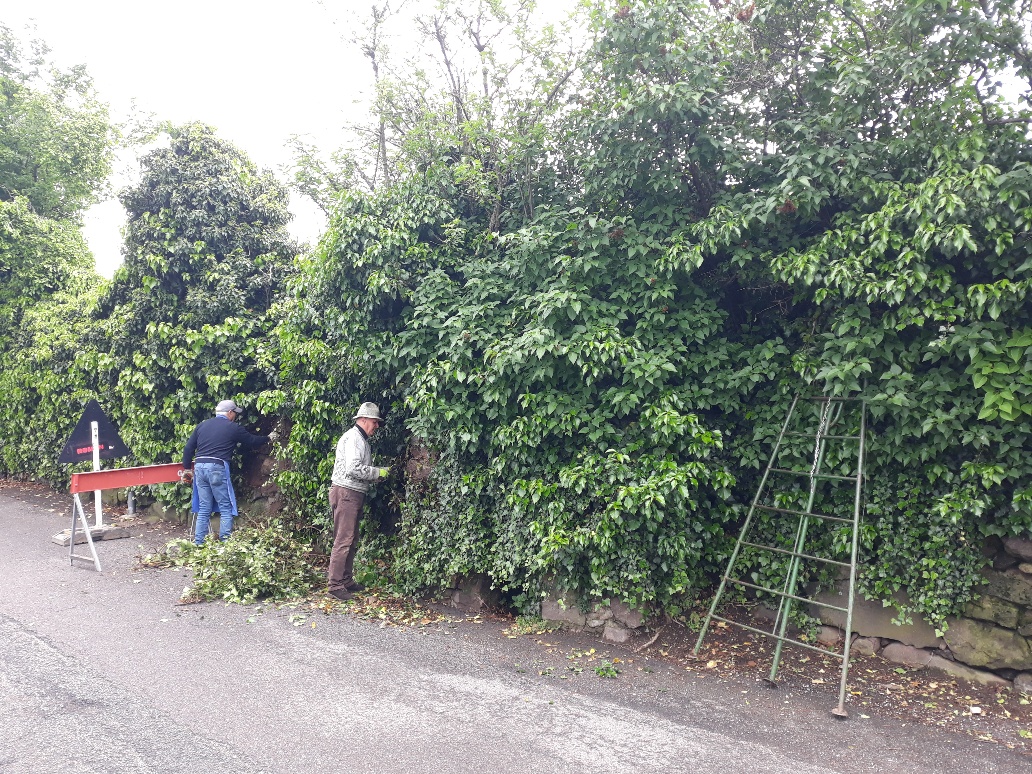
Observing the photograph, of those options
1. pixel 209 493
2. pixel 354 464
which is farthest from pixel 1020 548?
pixel 209 493

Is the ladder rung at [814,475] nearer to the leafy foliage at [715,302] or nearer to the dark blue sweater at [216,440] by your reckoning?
the leafy foliage at [715,302]

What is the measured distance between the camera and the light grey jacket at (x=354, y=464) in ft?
25.0

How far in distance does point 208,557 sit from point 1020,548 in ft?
25.2

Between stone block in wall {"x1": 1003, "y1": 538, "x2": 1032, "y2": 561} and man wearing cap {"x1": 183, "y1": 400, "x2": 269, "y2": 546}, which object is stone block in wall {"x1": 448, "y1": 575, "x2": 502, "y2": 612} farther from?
stone block in wall {"x1": 1003, "y1": 538, "x2": 1032, "y2": 561}

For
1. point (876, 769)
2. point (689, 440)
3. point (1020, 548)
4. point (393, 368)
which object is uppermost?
point (393, 368)

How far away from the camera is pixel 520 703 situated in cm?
496

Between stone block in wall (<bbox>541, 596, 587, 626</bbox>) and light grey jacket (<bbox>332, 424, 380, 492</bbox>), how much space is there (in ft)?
7.89

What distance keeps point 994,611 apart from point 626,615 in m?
2.83

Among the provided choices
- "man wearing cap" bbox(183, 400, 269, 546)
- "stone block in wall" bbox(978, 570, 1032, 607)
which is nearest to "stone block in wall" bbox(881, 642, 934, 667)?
"stone block in wall" bbox(978, 570, 1032, 607)

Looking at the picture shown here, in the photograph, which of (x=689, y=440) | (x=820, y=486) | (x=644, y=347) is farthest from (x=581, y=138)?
(x=820, y=486)

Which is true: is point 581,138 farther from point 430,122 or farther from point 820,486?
point 820,486

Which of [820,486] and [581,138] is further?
[581,138]

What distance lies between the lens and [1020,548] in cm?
514

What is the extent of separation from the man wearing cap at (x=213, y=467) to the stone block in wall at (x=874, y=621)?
724 cm
